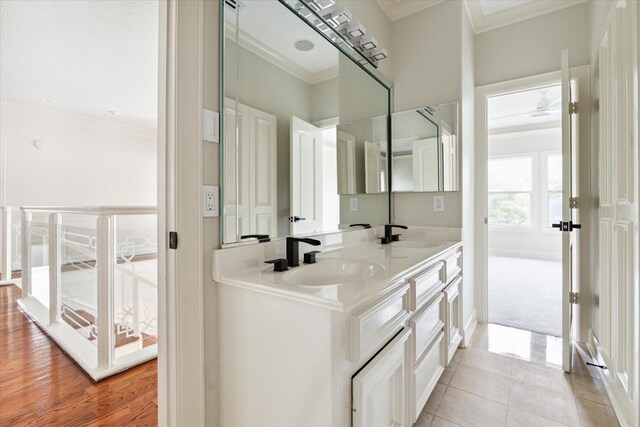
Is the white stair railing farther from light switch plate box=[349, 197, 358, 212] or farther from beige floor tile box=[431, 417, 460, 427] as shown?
beige floor tile box=[431, 417, 460, 427]

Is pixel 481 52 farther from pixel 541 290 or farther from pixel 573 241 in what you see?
pixel 541 290

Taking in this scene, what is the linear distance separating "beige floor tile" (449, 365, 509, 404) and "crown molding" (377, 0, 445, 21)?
8.95 ft

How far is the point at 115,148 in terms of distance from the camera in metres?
5.91

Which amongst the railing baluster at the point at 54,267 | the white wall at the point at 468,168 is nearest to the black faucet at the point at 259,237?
the white wall at the point at 468,168

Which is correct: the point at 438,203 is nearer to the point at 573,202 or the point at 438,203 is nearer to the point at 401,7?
the point at 573,202

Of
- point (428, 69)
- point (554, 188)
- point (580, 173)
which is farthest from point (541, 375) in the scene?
point (554, 188)

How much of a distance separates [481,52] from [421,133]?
1.20 meters

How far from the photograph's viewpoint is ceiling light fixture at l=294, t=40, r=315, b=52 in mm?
1572

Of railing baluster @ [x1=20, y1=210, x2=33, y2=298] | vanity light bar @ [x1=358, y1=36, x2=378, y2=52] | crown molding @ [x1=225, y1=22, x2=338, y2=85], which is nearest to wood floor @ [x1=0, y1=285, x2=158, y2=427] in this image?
railing baluster @ [x1=20, y1=210, x2=33, y2=298]

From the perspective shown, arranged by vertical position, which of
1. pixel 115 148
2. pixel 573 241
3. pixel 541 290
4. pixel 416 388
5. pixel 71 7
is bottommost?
pixel 541 290

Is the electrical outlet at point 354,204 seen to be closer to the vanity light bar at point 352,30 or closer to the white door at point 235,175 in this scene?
the white door at point 235,175

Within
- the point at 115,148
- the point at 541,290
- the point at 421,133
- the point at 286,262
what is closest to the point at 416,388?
the point at 286,262

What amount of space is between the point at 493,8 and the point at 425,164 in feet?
5.09

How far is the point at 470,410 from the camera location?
5.31 ft
